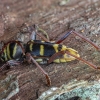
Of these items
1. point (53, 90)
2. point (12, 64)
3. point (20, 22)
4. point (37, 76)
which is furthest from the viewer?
point (20, 22)

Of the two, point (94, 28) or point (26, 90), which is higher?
point (94, 28)

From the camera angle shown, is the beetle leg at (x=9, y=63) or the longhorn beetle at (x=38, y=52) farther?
the beetle leg at (x=9, y=63)

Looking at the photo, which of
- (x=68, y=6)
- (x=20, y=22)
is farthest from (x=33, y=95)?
(x=68, y=6)

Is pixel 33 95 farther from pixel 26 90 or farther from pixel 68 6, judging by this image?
pixel 68 6

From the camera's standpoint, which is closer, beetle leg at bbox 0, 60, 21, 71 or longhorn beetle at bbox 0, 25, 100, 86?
longhorn beetle at bbox 0, 25, 100, 86

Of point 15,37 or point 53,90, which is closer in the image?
point 53,90

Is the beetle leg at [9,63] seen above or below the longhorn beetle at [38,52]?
below

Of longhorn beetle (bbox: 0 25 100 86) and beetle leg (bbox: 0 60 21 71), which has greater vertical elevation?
longhorn beetle (bbox: 0 25 100 86)

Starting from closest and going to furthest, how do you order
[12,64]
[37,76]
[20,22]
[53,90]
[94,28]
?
[53,90], [37,76], [12,64], [94,28], [20,22]
